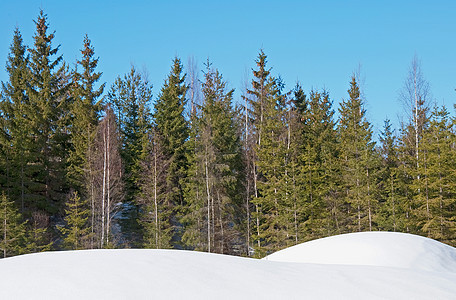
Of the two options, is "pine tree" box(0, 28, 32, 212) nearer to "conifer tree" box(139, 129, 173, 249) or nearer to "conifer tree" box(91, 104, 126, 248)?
"conifer tree" box(91, 104, 126, 248)

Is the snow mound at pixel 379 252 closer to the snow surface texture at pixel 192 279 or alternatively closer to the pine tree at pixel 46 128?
the snow surface texture at pixel 192 279

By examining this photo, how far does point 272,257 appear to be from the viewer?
13.5 m

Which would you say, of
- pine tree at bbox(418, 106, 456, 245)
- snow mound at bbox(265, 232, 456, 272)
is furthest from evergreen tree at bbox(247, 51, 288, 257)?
snow mound at bbox(265, 232, 456, 272)

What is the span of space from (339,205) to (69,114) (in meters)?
22.2

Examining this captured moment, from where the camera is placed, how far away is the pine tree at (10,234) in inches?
871

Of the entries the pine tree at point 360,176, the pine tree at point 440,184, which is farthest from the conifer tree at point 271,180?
the pine tree at point 440,184

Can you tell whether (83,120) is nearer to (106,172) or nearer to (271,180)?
(106,172)

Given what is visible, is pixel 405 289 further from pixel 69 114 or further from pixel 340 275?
pixel 69 114

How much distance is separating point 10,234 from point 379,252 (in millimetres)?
19893

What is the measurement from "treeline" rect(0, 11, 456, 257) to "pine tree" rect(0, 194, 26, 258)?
0.31 ft

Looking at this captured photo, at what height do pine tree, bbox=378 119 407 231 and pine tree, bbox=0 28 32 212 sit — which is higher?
pine tree, bbox=0 28 32 212

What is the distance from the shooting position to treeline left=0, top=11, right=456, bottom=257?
2584 cm

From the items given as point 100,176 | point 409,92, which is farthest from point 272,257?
point 409,92

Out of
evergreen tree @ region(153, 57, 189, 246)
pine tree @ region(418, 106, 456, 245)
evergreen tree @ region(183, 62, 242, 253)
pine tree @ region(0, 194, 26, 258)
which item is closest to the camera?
pine tree @ region(0, 194, 26, 258)
